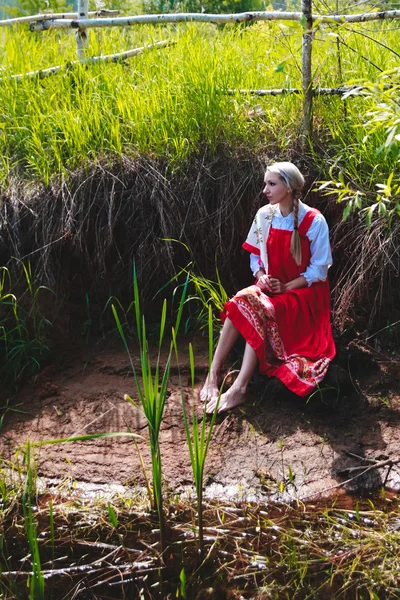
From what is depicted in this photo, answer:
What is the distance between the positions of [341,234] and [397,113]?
5.02ft

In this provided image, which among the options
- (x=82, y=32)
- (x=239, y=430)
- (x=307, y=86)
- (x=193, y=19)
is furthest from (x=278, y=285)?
(x=82, y=32)

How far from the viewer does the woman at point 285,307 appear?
3.79 meters

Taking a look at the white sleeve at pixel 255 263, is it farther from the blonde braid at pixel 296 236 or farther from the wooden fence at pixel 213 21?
the wooden fence at pixel 213 21

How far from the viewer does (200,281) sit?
432 cm

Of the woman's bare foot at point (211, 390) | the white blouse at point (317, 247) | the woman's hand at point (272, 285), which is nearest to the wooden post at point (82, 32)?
the white blouse at point (317, 247)

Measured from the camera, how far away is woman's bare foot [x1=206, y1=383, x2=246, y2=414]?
382 centimetres

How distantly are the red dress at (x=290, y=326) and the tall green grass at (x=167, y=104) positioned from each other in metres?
0.97

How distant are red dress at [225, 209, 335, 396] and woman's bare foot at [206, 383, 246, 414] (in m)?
0.16

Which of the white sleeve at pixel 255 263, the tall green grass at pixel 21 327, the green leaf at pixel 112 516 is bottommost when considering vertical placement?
the green leaf at pixel 112 516

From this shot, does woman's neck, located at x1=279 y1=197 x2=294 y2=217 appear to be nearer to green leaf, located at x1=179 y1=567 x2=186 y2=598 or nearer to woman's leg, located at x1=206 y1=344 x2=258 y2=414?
woman's leg, located at x1=206 y1=344 x2=258 y2=414

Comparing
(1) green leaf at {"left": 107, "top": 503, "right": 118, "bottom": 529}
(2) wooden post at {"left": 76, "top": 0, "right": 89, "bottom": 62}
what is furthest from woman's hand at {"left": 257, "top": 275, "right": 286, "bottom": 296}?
(2) wooden post at {"left": 76, "top": 0, "right": 89, "bottom": 62}

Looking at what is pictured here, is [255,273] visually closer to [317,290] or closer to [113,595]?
[317,290]

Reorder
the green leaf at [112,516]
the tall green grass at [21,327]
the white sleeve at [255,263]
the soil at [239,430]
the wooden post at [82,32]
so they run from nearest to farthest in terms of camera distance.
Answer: the green leaf at [112,516] < the soil at [239,430] < the white sleeve at [255,263] < the tall green grass at [21,327] < the wooden post at [82,32]

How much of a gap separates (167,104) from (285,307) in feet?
5.48
